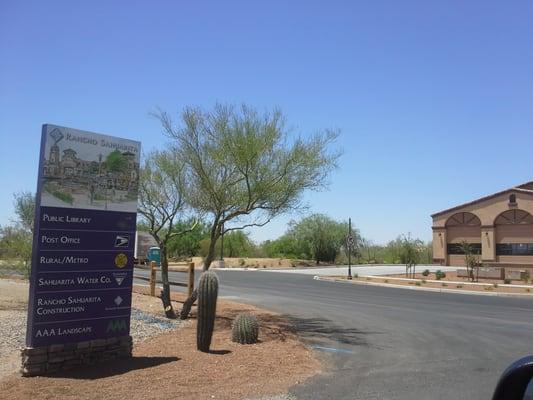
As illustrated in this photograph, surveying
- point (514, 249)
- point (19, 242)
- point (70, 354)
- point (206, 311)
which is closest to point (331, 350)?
point (206, 311)

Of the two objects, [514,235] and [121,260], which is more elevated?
[514,235]

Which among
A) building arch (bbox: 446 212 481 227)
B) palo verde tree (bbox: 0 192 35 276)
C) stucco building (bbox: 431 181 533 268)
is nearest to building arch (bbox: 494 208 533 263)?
stucco building (bbox: 431 181 533 268)

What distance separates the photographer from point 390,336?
1306 centimetres

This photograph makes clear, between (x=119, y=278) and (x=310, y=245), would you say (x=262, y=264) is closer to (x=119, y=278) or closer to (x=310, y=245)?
(x=310, y=245)

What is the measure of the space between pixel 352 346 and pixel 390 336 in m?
1.87

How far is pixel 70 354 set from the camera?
27.4 ft

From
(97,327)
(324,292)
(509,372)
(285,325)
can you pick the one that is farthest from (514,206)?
(509,372)

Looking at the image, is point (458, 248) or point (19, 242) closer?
point (19, 242)

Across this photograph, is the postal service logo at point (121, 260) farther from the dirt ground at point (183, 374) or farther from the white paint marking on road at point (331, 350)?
the white paint marking on road at point (331, 350)

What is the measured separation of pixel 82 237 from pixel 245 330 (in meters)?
4.04

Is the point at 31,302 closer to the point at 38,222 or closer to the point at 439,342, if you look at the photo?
the point at 38,222

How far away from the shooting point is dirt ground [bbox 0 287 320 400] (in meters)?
7.12

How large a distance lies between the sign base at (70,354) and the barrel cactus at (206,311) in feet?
4.24

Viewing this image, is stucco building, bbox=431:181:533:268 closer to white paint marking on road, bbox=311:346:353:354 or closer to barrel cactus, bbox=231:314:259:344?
white paint marking on road, bbox=311:346:353:354
